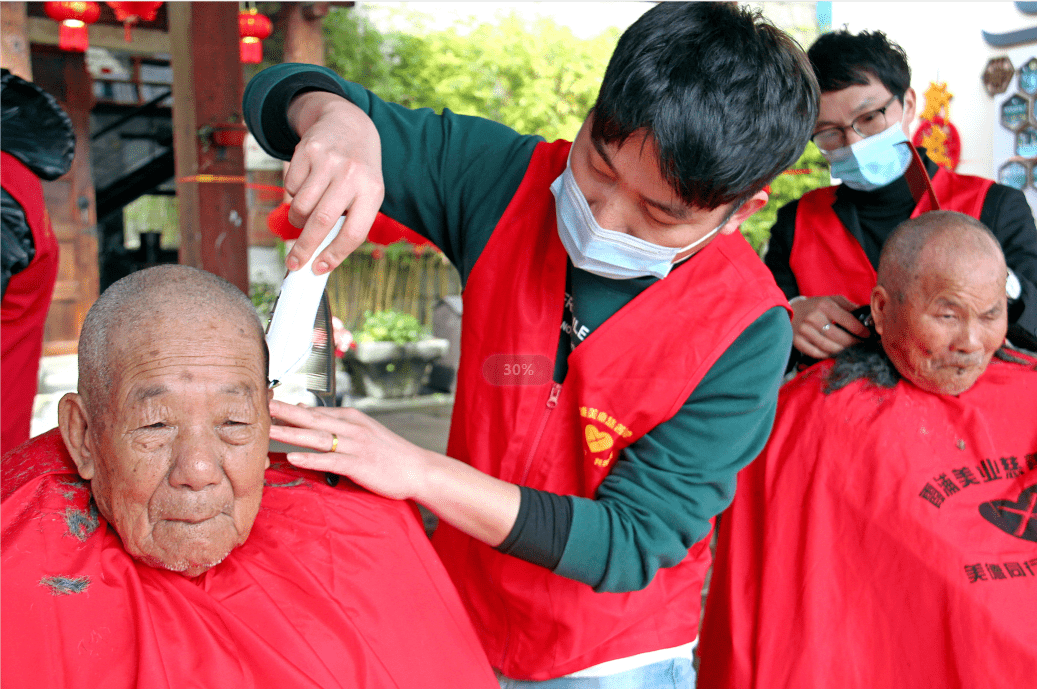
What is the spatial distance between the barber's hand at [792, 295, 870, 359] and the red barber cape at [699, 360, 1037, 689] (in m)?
0.06

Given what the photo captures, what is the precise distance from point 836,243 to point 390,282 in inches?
229

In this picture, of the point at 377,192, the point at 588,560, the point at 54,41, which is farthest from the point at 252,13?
the point at 588,560

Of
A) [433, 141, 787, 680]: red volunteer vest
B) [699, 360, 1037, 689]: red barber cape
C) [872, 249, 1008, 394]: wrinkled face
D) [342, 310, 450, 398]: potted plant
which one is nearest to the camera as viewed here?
[433, 141, 787, 680]: red volunteer vest

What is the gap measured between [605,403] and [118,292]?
76cm

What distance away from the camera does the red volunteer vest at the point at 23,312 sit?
5.95 ft

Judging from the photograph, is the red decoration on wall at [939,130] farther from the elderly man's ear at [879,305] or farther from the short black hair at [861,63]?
the elderly man's ear at [879,305]

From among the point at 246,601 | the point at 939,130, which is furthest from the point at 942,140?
the point at 246,601

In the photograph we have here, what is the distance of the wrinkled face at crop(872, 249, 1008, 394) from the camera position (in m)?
1.63

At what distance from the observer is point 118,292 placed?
41.3 inches

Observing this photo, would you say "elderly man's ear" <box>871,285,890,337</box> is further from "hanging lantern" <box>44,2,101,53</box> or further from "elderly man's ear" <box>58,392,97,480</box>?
"hanging lantern" <box>44,2,101,53</box>

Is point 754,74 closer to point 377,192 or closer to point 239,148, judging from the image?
point 377,192

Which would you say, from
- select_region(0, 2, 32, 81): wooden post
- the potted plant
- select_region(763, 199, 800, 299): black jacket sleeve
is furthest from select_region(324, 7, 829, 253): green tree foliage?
select_region(763, 199, 800, 299): black jacket sleeve

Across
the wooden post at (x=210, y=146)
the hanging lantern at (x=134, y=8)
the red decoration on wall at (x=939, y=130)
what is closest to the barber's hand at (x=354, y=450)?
the wooden post at (x=210, y=146)

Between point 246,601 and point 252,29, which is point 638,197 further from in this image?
point 252,29
